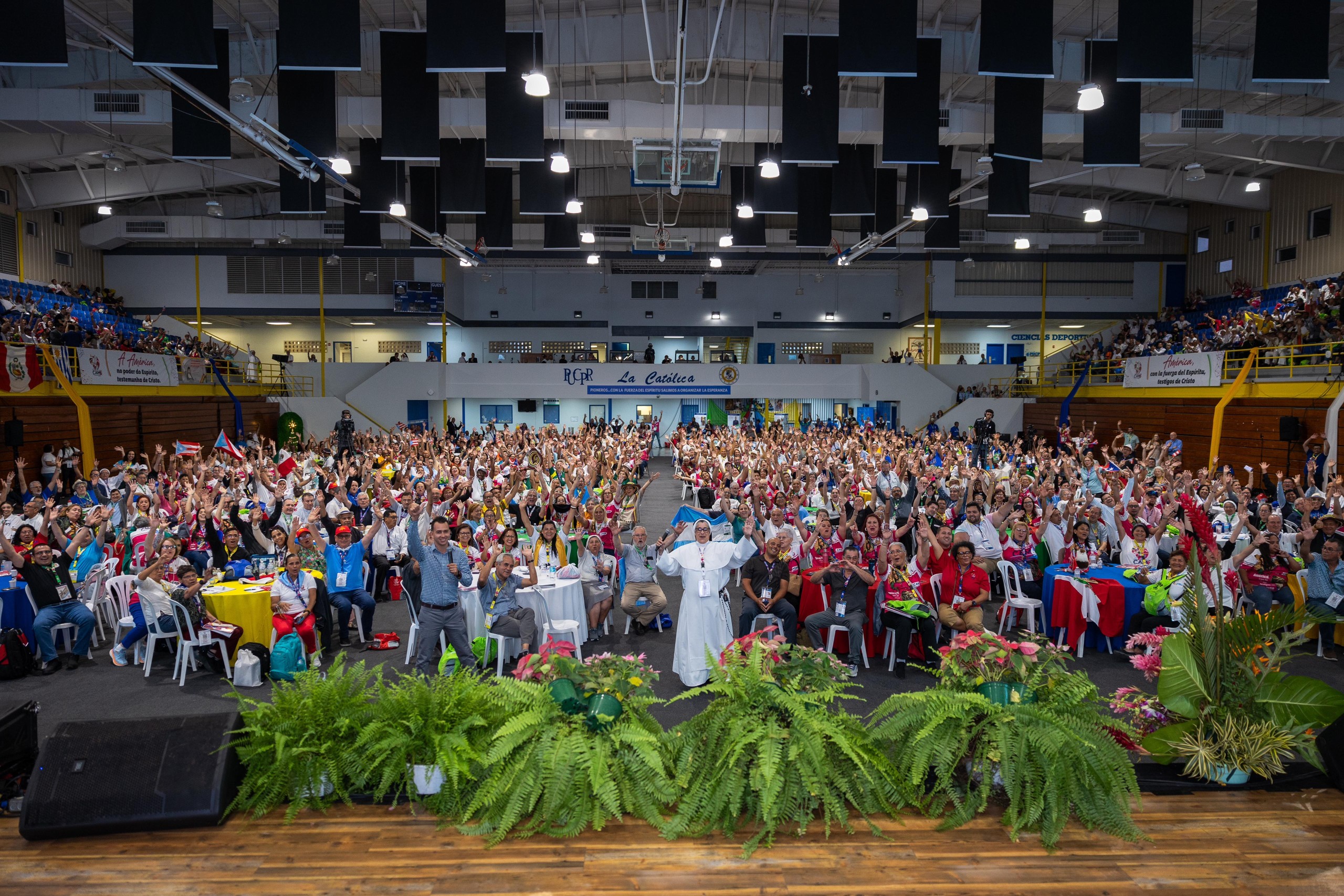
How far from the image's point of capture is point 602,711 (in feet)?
11.0

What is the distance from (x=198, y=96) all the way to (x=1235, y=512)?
14.2m

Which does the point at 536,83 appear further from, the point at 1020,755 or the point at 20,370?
the point at 20,370

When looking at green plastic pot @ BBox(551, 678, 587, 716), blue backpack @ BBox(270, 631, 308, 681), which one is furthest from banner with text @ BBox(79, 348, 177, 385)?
green plastic pot @ BBox(551, 678, 587, 716)

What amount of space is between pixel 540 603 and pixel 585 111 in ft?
36.5

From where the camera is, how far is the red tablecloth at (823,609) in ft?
22.6

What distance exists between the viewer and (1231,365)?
1797cm

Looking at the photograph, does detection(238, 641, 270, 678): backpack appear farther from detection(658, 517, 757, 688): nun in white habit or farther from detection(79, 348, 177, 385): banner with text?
detection(79, 348, 177, 385): banner with text

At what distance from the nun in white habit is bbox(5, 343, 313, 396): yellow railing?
15.8 metres

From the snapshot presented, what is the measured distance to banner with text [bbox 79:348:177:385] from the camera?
16.7 metres

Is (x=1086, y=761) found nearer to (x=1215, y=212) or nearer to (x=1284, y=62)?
(x=1284, y=62)

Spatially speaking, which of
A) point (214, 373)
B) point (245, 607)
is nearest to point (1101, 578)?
point (245, 607)

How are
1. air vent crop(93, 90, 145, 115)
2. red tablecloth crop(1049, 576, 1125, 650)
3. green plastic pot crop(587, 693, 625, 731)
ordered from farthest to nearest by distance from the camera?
air vent crop(93, 90, 145, 115) < red tablecloth crop(1049, 576, 1125, 650) < green plastic pot crop(587, 693, 625, 731)

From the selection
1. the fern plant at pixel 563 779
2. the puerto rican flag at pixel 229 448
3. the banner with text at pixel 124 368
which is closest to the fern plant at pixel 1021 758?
the fern plant at pixel 563 779

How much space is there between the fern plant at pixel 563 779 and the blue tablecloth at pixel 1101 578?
17.7ft
